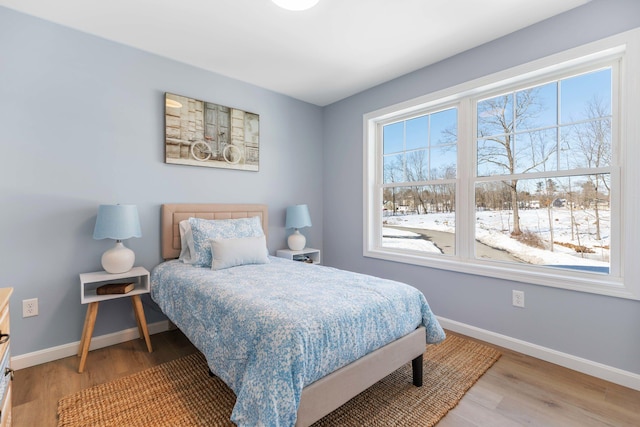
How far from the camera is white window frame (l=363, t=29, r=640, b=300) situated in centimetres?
194

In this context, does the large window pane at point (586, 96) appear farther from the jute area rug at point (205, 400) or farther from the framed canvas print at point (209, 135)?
the framed canvas print at point (209, 135)

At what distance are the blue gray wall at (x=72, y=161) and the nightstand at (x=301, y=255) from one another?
3.46 feet

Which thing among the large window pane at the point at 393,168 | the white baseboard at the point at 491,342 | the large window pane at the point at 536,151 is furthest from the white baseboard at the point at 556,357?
the large window pane at the point at 393,168

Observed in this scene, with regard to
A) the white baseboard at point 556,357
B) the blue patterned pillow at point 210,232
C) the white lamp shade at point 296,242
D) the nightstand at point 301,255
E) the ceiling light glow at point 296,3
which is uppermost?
the ceiling light glow at point 296,3

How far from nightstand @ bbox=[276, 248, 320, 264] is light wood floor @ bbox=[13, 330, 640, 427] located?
1.42 metres

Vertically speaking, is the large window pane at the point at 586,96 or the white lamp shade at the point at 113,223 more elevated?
the large window pane at the point at 586,96

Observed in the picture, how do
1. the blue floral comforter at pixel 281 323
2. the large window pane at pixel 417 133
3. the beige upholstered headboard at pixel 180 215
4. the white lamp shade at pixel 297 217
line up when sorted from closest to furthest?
1. the blue floral comforter at pixel 281 323
2. the beige upholstered headboard at pixel 180 215
3. the large window pane at pixel 417 133
4. the white lamp shade at pixel 297 217

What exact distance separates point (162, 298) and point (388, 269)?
7.45 feet

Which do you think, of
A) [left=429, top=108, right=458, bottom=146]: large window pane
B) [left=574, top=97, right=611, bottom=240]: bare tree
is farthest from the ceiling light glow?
[left=574, top=97, right=611, bottom=240]: bare tree

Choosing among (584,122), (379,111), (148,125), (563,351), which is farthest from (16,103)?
(563,351)

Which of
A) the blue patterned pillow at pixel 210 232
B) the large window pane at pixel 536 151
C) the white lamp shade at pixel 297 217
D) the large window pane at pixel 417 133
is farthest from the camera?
the white lamp shade at pixel 297 217

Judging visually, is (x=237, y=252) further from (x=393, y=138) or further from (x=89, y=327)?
(x=393, y=138)

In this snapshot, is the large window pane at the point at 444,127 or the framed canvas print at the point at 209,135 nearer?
the framed canvas print at the point at 209,135

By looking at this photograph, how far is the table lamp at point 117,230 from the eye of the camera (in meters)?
2.27
